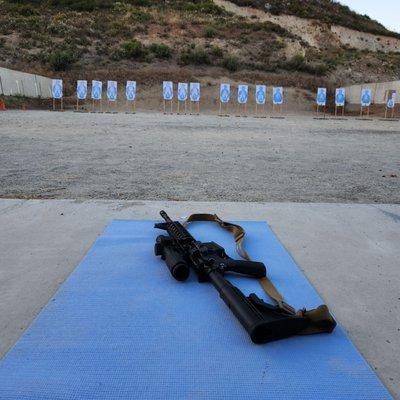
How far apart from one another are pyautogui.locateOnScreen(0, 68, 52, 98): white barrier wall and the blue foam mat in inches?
811

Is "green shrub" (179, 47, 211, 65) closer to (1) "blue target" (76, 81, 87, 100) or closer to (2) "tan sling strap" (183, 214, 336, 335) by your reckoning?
(1) "blue target" (76, 81, 87, 100)

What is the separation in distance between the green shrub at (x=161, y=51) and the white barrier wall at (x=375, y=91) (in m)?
12.9

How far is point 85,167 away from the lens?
5637 millimetres

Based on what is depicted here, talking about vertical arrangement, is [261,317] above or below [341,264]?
above

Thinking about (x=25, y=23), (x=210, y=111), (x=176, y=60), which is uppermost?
(x=25, y=23)

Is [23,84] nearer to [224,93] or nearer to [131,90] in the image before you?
[131,90]

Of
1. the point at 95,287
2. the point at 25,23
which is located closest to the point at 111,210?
the point at 95,287

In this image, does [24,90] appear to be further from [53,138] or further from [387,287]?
[387,287]

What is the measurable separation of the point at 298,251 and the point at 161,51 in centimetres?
2909

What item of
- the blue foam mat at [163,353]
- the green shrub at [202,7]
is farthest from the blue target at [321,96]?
the green shrub at [202,7]

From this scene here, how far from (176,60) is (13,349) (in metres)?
29.7

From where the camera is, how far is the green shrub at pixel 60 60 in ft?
85.6

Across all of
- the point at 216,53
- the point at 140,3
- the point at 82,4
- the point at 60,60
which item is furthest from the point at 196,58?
the point at 140,3

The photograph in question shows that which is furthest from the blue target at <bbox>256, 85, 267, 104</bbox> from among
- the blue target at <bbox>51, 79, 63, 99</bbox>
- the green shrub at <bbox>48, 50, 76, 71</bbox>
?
the green shrub at <bbox>48, 50, 76, 71</bbox>
